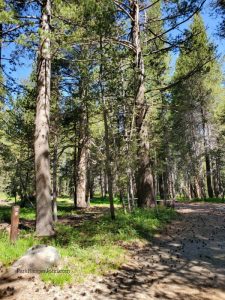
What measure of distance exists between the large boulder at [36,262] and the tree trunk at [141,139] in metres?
8.69

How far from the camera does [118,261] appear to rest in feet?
23.5

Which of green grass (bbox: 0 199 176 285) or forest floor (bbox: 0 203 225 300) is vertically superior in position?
green grass (bbox: 0 199 176 285)

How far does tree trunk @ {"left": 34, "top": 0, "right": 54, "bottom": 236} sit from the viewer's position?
9.35 m

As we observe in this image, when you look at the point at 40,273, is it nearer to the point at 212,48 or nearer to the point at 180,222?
the point at 180,222

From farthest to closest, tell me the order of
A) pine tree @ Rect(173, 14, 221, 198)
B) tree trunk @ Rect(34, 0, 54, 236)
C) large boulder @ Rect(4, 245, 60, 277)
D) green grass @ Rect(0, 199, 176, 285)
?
pine tree @ Rect(173, 14, 221, 198)
tree trunk @ Rect(34, 0, 54, 236)
green grass @ Rect(0, 199, 176, 285)
large boulder @ Rect(4, 245, 60, 277)

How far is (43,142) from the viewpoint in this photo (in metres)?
9.71

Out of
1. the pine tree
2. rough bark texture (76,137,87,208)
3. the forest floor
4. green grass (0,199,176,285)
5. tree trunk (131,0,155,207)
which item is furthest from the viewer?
the pine tree

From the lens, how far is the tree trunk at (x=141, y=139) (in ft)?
48.6

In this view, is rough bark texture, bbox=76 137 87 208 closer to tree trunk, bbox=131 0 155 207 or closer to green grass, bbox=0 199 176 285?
tree trunk, bbox=131 0 155 207

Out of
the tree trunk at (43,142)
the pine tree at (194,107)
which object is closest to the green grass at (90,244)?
the tree trunk at (43,142)

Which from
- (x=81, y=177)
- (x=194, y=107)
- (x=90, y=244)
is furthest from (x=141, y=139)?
(x=194, y=107)

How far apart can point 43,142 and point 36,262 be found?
431 cm

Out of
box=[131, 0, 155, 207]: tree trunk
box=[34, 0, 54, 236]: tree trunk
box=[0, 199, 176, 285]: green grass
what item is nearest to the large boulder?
box=[0, 199, 176, 285]: green grass

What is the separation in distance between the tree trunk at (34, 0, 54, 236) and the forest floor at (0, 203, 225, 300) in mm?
2813
